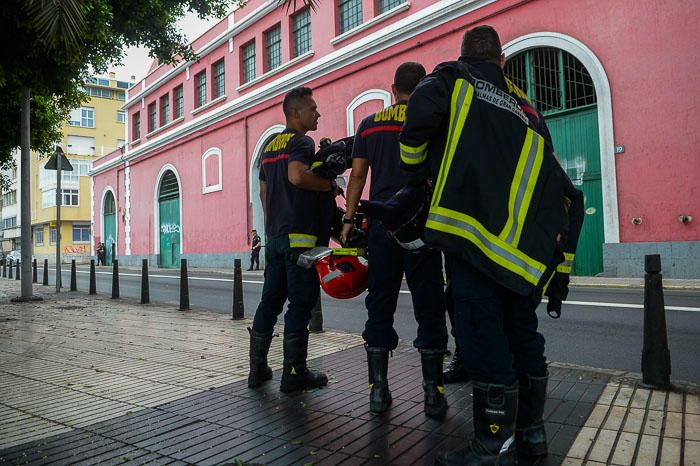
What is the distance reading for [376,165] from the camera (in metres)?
3.12

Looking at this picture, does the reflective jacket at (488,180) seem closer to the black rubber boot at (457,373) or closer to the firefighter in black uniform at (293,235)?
the firefighter in black uniform at (293,235)

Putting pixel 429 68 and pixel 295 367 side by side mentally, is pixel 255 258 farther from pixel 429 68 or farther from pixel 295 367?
pixel 295 367

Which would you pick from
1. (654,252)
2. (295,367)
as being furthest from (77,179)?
(295,367)

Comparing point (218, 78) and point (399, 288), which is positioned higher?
point (218, 78)

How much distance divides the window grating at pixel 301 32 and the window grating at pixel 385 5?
3.81 m

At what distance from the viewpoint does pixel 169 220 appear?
2861 cm

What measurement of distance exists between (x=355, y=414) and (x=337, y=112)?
1669cm

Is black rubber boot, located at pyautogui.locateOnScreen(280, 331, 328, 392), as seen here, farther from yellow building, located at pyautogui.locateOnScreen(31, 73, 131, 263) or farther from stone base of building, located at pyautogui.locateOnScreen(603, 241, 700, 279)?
yellow building, located at pyautogui.locateOnScreen(31, 73, 131, 263)

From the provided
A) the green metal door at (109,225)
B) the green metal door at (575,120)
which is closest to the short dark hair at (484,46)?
the green metal door at (575,120)

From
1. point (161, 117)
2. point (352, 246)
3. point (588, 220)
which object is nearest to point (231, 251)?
point (161, 117)

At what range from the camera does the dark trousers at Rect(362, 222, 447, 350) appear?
9.72 feet

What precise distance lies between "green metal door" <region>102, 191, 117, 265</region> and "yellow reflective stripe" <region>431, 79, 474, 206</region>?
1457 inches

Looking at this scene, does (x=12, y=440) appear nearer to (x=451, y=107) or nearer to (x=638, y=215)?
(x=451, y=107)

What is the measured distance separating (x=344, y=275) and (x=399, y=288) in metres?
0.40
